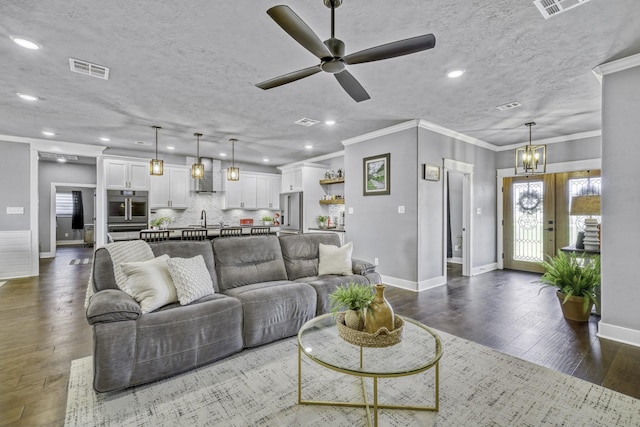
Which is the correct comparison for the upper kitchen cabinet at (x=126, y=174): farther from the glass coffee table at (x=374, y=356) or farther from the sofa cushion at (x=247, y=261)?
the glass coffee table at (x=374, y=356)

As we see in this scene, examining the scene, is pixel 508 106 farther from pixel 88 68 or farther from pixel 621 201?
pixel 88 68

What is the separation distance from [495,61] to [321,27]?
67.9 inches

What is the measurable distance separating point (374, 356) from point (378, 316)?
0.23m

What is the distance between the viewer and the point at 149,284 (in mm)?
A: 2393

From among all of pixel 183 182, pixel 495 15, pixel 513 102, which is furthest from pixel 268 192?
pixel 495 15

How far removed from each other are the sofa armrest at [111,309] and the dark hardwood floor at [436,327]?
0.57 metres

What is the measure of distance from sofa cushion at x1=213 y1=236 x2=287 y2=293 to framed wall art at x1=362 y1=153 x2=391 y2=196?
93.7 inches

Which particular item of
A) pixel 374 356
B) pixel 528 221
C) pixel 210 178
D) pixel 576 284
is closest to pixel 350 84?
pixel 374 356

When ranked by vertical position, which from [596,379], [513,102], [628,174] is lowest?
[596,379]

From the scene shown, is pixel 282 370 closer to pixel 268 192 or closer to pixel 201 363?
pixel 201 363

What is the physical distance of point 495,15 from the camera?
218 centimetres

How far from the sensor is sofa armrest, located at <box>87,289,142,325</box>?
2.00 metres

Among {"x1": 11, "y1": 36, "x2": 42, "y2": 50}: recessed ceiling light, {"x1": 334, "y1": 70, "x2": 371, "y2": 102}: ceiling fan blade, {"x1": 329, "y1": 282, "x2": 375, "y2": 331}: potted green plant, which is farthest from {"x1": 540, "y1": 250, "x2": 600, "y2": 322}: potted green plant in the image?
{"x1": 11, "y1": 36, "x2": 42, "y2": 50}: recessed ceiling light

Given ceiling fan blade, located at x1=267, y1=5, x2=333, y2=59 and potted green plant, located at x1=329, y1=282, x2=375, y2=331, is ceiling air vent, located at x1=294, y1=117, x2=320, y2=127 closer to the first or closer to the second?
ceiling fan blade, located at x1=267, y1=5, x2=333, y2=59
